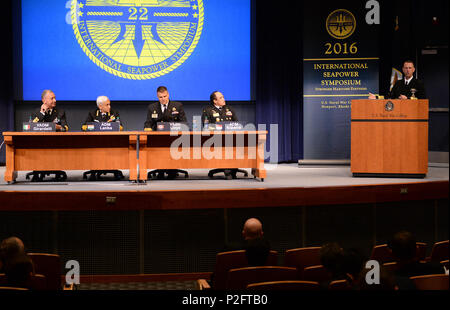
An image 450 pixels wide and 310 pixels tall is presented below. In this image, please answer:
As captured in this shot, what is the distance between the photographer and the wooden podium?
225 inches

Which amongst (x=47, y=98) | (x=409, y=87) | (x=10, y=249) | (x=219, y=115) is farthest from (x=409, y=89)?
(x=10, y=249)

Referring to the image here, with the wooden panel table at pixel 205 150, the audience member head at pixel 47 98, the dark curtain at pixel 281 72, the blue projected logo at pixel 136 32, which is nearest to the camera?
the wooden panel table at pixel 205 150

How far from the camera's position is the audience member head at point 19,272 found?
2.51 meters

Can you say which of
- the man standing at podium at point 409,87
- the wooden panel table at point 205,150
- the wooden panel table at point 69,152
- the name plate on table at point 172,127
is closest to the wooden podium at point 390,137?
the man standing at podium at point 409,87

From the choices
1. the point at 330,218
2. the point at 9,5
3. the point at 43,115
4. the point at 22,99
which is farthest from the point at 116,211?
the point at 9,5

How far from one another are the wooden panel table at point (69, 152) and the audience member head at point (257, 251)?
10.1ft

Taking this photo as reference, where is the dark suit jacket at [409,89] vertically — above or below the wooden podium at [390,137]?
above

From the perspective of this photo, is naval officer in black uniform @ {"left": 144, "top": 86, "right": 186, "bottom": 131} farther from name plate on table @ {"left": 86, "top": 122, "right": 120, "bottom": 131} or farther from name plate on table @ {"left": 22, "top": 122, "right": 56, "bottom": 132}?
name plate on table @ {"left": 22, "top": 122, "right": 56, "bottom": 132}

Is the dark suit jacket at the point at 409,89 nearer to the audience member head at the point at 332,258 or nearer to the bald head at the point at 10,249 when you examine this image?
the audience member head at the point at 332,258

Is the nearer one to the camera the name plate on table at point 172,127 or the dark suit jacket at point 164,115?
the name plate on table at point 172,127

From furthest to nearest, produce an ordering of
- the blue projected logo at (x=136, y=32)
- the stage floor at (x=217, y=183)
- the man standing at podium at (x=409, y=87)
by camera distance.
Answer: the blue projected logo at (x=136, y=32), the man standing at podium at (x=409, y=87), the stage floor at (x=217, y=183)

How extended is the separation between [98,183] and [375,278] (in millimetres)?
4096

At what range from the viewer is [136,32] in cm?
837
